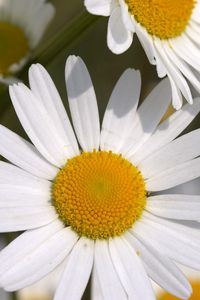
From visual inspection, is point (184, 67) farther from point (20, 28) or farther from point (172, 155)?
point (20, 28)

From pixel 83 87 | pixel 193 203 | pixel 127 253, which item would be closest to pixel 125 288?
pixel 127 253

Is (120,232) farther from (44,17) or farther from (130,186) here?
(44,17)

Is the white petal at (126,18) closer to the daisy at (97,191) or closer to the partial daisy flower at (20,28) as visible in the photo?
the daisy at (97,191)

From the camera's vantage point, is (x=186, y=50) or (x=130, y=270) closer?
(x=130, y=270)

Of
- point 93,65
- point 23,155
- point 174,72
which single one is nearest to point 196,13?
point 174,72

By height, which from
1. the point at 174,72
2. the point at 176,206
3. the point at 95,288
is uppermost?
the point at 174,72

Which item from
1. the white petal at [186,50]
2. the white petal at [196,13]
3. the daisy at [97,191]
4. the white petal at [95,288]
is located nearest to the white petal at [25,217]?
the daisy at [97,191]

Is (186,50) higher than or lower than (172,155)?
higher
